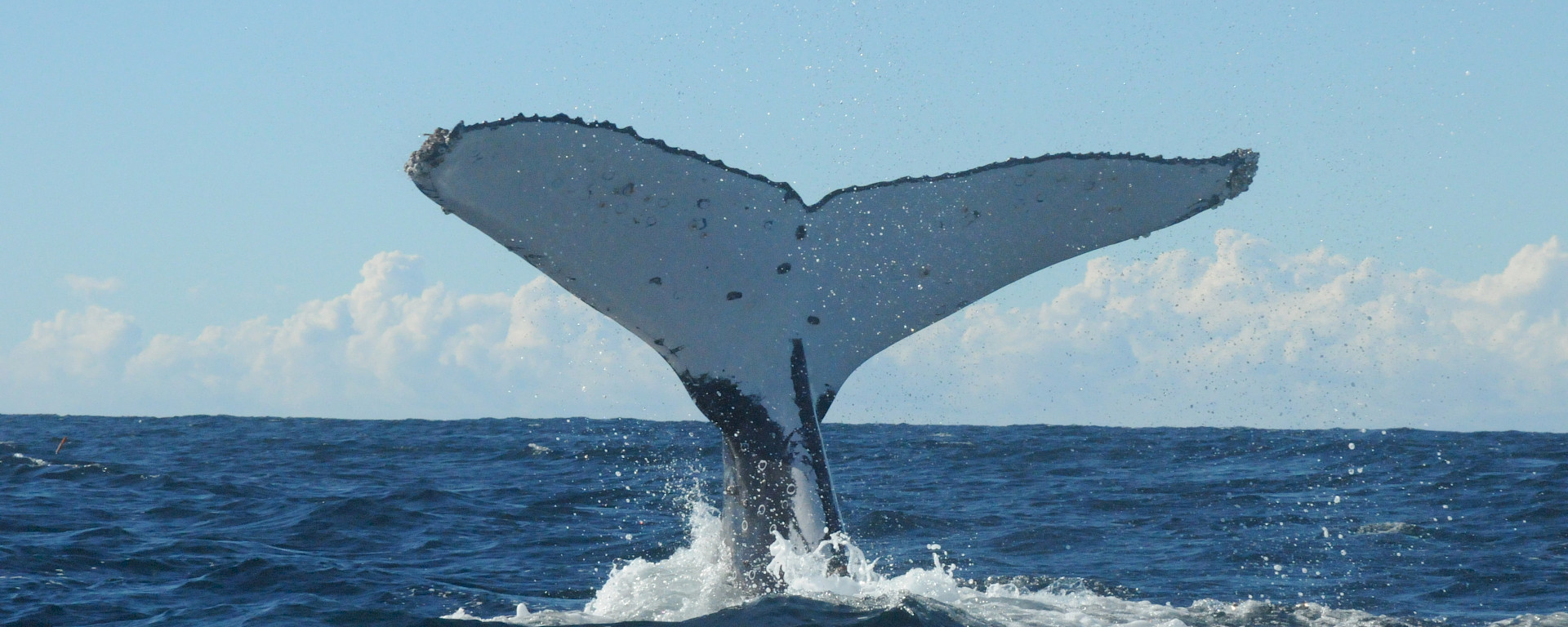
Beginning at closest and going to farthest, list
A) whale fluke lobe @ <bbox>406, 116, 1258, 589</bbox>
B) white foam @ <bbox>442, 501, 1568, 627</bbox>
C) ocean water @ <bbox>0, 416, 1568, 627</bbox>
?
whale fluke lobe @ <bbox>406, 116, 1258, 589</bbox> → white foam @ <bbox>442, 501, 1568, 627</bbox> → ocean water @ <bbox>0, 416, 1568, 627</bbox>

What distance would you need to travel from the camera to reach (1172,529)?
1109 centimetres

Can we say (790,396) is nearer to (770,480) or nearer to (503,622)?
(770,480)

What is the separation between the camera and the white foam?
549cm

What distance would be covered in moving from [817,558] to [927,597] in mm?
1944

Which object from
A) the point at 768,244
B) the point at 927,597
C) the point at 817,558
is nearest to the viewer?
the point at 768,244

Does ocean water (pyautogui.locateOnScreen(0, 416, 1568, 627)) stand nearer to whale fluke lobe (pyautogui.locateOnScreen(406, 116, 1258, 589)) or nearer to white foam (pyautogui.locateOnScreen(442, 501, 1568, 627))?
white foam (pyautogui.locateOnScreen(442, 501, 1568, 627))

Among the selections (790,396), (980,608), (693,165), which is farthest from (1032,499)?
(693,165)

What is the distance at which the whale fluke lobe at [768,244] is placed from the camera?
370 cm

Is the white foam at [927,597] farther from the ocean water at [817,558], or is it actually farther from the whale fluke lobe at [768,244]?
the whale fluke lobe at [768,244]

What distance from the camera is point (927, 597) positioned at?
6.38 metres

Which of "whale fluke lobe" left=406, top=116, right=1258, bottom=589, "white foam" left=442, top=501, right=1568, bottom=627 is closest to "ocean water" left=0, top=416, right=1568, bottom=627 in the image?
"white foam" left=442, top=501, right=1568, bottom=627

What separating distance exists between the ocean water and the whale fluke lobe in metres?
0.50

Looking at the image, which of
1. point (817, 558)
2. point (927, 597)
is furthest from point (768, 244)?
point (927, 597)

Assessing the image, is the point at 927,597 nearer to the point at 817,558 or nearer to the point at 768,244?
the point at 817,558
